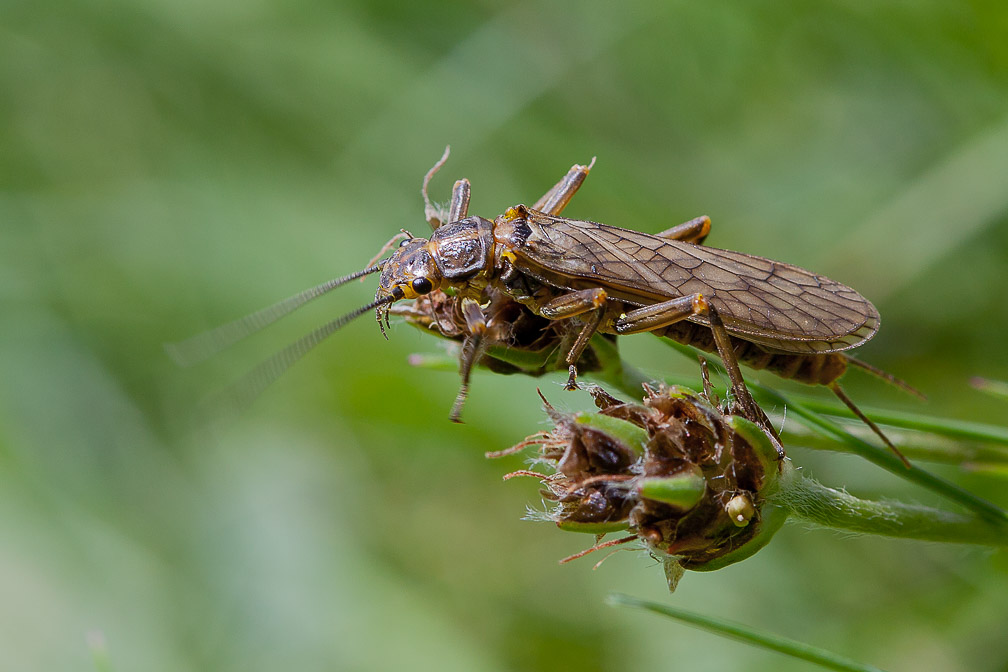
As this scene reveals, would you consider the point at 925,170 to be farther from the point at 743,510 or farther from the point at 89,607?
the point at 89,607

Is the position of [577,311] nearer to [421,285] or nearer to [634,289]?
[634,289]

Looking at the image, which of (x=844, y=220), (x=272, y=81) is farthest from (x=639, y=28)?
(x=272, y=81)

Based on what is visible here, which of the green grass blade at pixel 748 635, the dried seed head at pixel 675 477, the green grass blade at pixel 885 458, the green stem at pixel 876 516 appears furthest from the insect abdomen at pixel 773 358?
the green grass blade at pixel 748 635

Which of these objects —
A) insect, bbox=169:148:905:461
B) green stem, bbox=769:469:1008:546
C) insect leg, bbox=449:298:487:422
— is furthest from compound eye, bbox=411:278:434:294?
green stem, bbox=769:469:1008:546

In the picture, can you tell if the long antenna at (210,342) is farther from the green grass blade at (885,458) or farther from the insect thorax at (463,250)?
the green grass blade at (885,458)

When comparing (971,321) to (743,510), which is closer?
(743,510)

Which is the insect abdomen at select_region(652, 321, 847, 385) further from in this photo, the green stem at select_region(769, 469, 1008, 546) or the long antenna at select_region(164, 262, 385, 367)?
the long antenna at select_region(164, 262, 385, 367)
